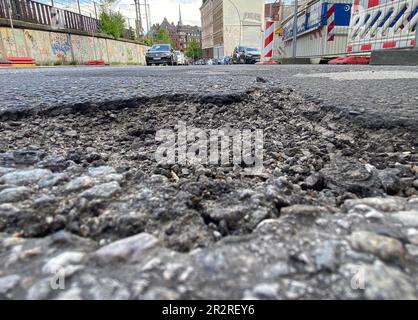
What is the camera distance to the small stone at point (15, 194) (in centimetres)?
68

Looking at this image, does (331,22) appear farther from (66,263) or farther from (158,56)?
(158,56)

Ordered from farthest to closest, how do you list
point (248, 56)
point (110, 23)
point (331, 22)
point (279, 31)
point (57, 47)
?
point (110, 23) → point (248, 56) → point (57, 47) → point (279, 31) → point (331, 22)

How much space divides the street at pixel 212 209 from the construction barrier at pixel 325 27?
927cm

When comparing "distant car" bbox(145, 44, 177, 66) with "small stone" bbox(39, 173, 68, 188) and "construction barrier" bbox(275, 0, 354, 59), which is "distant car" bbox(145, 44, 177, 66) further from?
"small stone" bbox(39, 173, 68, 188)

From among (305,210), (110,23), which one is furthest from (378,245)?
(110,23)

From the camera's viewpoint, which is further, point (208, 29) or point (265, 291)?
point (208, 29)

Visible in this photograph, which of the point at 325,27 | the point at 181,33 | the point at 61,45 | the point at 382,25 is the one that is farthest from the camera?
the point at 181,33

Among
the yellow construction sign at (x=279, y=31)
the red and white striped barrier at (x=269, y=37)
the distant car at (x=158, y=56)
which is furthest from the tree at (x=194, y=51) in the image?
the red and white striped barrier at (x=269, y=37)

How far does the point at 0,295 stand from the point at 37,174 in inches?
17.9

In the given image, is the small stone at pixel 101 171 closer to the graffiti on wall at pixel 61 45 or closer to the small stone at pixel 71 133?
the small stone at pixel 71 133

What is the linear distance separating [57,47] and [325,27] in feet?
53.9

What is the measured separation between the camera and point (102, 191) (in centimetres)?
72

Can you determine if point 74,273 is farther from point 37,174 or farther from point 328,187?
point 328,187
